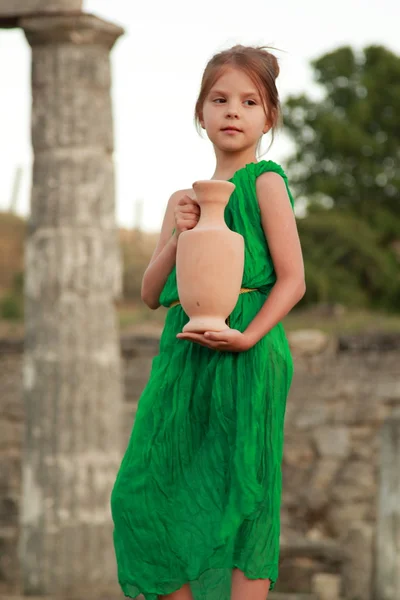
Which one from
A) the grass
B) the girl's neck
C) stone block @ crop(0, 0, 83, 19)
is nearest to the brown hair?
the girl's neck

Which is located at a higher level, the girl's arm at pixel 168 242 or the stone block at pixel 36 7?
the stone block at pixel 36 7

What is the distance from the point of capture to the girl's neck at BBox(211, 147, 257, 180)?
13.0 ft

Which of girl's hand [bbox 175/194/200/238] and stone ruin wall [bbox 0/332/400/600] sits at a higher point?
girl's hand [bbox 175/194/200/238]

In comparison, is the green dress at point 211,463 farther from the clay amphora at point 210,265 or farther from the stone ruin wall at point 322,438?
the stone ruin wall at point 322,438

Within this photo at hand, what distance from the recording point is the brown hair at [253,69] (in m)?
3.89

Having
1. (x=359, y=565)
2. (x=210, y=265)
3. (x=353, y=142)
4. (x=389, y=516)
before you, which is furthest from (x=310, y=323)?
(x=210, y=265)

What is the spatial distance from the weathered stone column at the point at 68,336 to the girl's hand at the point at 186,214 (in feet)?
18.3

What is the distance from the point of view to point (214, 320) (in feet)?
12.0

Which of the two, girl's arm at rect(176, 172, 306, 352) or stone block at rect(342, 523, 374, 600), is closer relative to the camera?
girl's arm at rect(176, 172, 306, 352)

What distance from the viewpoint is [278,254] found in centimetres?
380

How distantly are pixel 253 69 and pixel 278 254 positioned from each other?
23.3 inches

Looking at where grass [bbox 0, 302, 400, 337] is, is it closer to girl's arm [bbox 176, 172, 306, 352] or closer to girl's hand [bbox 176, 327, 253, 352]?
girl's arm [bbox 176, 172, 306, 352]

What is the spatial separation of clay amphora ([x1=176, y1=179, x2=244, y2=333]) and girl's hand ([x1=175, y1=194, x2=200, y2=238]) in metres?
0.05

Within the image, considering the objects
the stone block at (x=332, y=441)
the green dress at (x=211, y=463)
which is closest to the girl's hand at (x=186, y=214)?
the green dress at (x=211, y=463)
